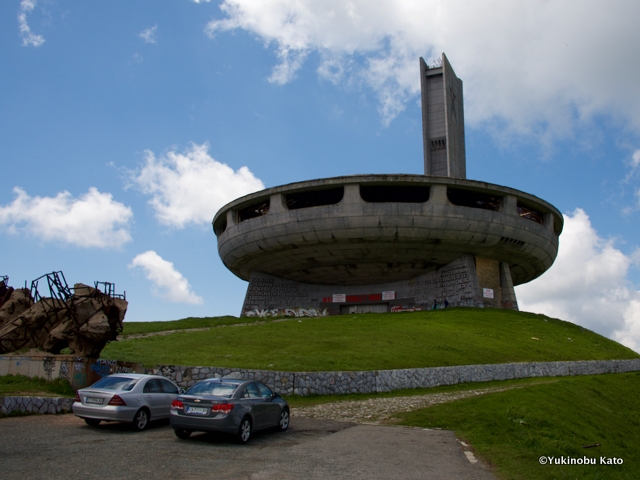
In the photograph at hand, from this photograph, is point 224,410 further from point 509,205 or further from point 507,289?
point 507,289

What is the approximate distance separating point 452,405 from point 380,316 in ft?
72.6

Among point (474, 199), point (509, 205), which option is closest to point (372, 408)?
point (509, 205)

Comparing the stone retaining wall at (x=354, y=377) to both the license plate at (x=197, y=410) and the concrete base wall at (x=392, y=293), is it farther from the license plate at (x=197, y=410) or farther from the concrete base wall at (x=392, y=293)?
the concrete base wall at (x=392, y=293)

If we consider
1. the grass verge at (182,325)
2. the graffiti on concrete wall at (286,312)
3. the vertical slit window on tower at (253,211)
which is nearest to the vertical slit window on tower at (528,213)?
the graffiti on concrete wall at (286,312)

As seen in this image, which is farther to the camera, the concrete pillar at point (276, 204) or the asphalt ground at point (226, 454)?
the concrete pillar at point (276, 204)

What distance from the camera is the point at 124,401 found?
12445 mm

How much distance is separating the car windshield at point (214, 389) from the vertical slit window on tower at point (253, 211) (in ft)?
112

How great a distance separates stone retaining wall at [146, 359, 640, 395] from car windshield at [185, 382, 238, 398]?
6.22 metres

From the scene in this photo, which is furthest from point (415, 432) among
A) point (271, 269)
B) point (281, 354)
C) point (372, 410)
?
point (271, 269)

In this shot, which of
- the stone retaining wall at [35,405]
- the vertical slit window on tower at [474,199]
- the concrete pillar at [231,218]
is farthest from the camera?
the concrete pillar at [231,218]

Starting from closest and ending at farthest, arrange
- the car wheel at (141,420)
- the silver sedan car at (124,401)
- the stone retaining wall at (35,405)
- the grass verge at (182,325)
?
the silver sedan car at (124,401) < the car wheel at (141,420) < the stone retaining wall at (35,405) < the grass verge at (182,325)

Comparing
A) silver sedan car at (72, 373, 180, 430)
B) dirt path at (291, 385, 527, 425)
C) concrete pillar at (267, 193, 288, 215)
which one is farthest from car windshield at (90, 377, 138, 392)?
concrete pillar at (267, 193, 288, 215)

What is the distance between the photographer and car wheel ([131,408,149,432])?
497 inches

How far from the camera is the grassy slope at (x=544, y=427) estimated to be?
1034 centimetres
